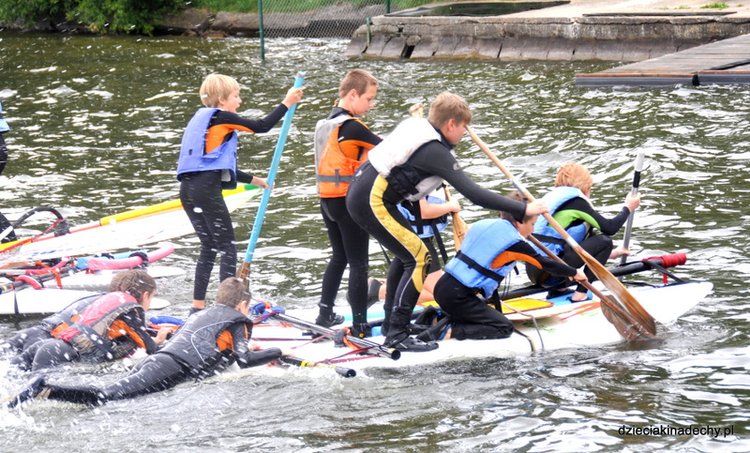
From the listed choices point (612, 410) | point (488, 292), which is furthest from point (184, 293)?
point (612, 410)

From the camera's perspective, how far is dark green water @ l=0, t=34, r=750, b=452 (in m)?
6.67

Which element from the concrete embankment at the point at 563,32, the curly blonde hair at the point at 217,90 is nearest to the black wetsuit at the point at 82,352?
the curly blonde hair at the point at 217,90

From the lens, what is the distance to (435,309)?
26.2 ft

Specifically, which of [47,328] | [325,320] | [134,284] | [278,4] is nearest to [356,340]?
[325,320]

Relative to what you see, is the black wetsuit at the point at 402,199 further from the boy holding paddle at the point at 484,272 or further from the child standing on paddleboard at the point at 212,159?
the child standing on paddleboard at the point at 212,159

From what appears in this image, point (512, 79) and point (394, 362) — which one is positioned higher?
point (512, 79)

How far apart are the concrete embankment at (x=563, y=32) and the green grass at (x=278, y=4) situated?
7.70ft

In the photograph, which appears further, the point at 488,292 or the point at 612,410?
the point at 488,292

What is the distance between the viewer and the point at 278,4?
1027 inches

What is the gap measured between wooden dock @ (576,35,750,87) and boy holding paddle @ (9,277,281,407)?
10887 mm

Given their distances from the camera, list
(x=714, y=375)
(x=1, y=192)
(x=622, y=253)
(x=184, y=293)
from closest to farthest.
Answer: (x=714, y=375), (x=622, y=253), (x=184, y=293), (x=1, y=192)

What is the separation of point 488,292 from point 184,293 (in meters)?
3.29

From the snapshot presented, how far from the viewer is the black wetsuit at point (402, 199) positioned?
277 inches

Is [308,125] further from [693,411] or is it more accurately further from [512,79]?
[693,411]
